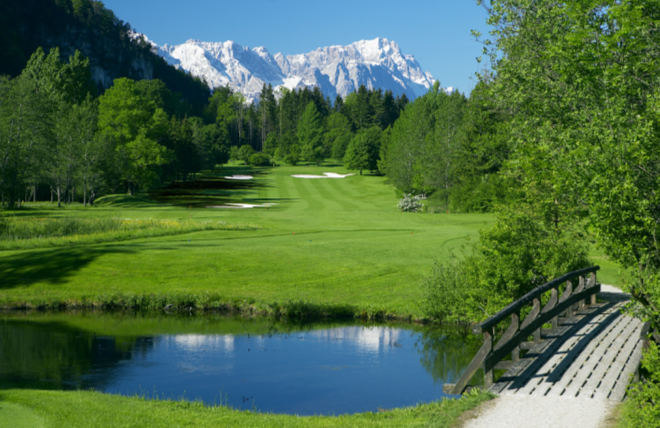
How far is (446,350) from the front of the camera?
20.9 metres

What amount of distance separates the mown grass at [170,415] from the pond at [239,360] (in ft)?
7.32

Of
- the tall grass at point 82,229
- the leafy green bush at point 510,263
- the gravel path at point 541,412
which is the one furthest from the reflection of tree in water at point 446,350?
the tall grass at point 82,229

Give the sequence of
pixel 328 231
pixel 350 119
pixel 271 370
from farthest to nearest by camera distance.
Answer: pixel 350 119
pixel 328 231
pixel 271 370

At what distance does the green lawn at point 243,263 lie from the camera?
2622 cm

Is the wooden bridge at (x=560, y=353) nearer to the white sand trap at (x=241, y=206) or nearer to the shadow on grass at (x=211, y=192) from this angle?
the white sand trap at (x=241, y=206)

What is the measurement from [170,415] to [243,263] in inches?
745

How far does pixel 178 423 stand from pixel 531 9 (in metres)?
21.6

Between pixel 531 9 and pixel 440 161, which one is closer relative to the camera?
pixel 531 9

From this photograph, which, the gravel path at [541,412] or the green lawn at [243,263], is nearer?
the gravel path at [541,412]

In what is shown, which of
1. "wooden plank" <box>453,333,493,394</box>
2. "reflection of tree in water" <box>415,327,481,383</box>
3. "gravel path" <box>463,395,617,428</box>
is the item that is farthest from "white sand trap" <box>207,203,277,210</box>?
"gravel path" <box>463,395,617,428</box>

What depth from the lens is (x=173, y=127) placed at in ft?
326

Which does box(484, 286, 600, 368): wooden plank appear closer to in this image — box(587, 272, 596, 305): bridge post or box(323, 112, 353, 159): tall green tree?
box(587, 272, 596, 305): bridge post

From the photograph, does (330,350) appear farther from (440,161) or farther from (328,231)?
(440,161)

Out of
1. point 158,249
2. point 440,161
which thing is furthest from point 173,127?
point 158,249
